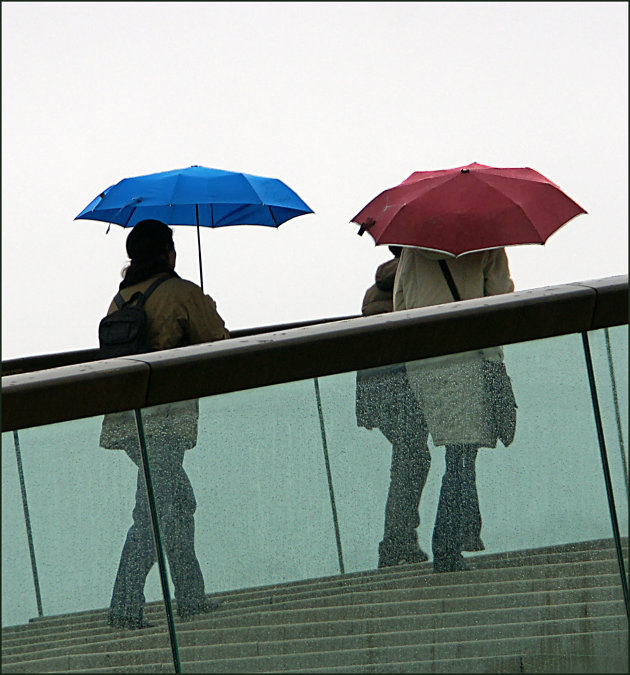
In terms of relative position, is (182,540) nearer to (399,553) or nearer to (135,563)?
(135,563)

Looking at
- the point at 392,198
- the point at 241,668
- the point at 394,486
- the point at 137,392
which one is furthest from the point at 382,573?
the point at 392,198

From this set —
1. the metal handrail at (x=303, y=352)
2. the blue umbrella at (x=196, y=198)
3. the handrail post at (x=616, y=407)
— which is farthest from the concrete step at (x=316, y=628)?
the blue umbrella at (x=196, y=198)

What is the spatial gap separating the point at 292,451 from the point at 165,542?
19.4 inches

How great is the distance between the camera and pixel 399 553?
3.83 metres

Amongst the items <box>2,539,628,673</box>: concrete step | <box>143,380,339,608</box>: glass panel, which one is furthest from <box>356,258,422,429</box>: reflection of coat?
<box>2,539,628,673</box>: concrete step

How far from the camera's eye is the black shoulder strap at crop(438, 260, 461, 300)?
5457 millimetres

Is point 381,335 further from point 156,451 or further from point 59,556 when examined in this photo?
point 59,556

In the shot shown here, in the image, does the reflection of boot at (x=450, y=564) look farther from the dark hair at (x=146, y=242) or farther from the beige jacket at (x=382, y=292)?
the beige jacket at (x=382, y=292)

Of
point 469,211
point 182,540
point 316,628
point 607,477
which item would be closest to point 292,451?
point 182,540

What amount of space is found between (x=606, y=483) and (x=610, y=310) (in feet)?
1.99

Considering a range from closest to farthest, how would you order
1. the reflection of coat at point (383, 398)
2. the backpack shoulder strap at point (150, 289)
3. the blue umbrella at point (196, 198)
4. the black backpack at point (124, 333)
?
the reflection of coat at point (383, 398) < the black backpack at point (124, 333) < the backpack shoulder strap at point (150, 289) < the blue umbrella at point (196, 198)

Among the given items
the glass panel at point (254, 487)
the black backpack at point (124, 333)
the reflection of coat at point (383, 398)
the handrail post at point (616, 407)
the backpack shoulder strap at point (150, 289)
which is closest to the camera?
the glass panel at point (254, 487)

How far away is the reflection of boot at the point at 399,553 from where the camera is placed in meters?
3.80

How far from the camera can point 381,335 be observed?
3.60 metres
